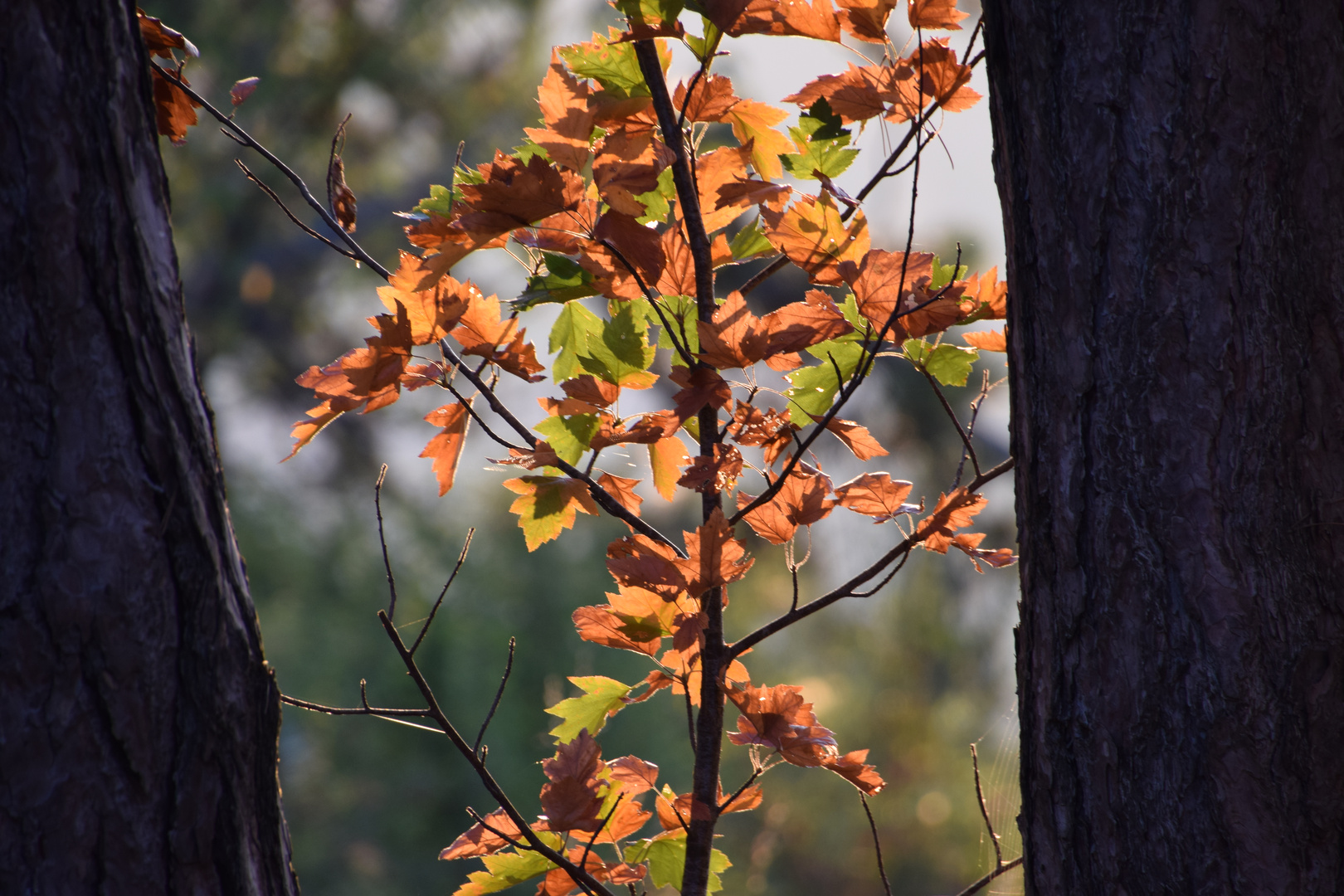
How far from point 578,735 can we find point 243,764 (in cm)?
26

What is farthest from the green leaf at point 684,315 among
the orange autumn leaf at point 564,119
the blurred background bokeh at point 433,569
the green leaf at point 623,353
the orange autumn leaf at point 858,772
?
the blurred background bokeh at point 433,569

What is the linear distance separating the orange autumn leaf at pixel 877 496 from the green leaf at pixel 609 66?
36 cm

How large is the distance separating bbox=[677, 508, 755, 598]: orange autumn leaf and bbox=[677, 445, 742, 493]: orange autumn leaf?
0.02 metres

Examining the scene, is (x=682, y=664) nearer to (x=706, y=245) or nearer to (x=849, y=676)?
(x=706, y=245)

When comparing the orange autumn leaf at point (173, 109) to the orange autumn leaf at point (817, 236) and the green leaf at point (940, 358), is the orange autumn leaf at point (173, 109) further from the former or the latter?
the green leaf at point (940, 358)

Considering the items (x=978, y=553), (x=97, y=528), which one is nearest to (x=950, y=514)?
(x=978, y=553)

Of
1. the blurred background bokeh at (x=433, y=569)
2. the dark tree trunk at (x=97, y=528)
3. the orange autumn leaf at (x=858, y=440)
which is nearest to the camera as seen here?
the dark tree trunk at (x=97, y=528)

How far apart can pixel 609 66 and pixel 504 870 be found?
65cm

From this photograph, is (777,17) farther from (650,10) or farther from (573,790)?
(573,790)

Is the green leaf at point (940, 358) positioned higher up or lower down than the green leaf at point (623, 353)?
lower down

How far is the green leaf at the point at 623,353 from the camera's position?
0.77 m

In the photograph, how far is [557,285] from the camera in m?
0.75

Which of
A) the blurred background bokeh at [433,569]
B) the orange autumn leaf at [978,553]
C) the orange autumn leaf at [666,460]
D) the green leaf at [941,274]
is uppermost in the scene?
the blurred background bokeh at [433,569]

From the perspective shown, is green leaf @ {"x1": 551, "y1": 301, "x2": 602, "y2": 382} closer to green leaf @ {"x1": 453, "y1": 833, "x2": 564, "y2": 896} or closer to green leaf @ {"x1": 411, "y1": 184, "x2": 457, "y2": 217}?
green leaf @ {"x1": 411, "y1": 184, "x2": 457, "y2": 217}
